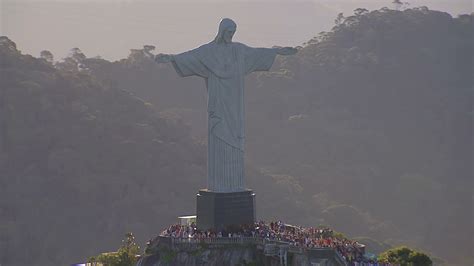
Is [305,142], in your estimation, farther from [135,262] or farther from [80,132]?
[135,262]

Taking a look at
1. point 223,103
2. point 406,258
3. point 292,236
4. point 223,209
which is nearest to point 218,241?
point 223,209

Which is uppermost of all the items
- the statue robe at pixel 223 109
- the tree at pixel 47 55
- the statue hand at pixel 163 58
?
the tree at pixel 47 55

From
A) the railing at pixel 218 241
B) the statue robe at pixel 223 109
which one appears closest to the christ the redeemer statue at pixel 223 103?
the statue robe at pixel 223 109

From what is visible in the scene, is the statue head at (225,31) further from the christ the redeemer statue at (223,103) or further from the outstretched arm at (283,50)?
the outstretched arm at (283,50)

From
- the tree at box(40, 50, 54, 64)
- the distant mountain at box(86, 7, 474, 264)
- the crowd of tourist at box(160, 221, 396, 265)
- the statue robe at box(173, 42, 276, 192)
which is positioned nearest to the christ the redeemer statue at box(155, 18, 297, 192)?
the statue robe at box(173, 42, 276, 192)

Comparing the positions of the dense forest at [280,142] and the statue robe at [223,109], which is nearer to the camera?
the statue robe at [223,109]

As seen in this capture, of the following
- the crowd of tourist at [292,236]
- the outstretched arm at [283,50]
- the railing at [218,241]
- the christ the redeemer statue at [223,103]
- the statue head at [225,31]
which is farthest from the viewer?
the outstretched arm at [283,50]

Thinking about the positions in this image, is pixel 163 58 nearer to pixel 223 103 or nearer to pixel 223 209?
pixel 223 103
